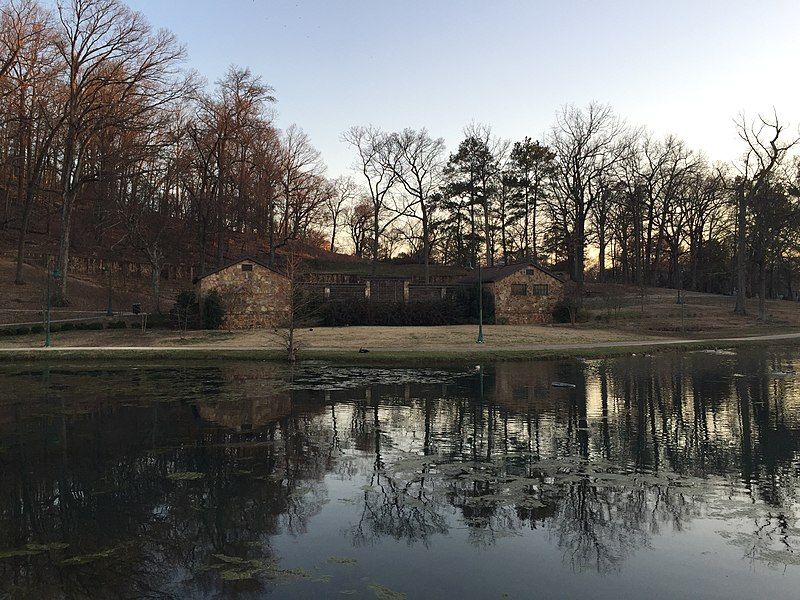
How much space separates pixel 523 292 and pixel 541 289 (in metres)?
1.66

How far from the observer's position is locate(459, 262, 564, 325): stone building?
156 ft

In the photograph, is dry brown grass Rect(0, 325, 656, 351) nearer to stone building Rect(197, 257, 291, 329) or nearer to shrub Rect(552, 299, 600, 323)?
stone building Rect(197, 257, 291, 329)

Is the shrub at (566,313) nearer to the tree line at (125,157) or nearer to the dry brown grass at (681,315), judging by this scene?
the dry brown grass at (681,315)

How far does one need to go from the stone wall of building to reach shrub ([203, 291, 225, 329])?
2075 cm

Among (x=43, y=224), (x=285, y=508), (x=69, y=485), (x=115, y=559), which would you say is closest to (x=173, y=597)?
(x=115, y=559)

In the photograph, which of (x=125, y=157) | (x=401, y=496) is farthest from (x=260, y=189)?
(x=401, y=496)

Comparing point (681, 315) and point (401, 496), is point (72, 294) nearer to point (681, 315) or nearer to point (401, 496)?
point (401, 496)

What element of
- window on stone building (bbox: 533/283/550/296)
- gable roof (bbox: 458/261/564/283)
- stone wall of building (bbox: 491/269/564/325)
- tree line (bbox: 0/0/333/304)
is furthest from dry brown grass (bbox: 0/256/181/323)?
window on stone building (bbox: 533/283/550/296)

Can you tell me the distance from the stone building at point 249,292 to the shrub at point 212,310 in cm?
46

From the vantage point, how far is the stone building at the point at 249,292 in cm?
4112

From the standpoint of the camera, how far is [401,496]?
9.30 metres

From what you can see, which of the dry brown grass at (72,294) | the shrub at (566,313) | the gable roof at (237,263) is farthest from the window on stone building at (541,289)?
the dry brown grass at (72,294)

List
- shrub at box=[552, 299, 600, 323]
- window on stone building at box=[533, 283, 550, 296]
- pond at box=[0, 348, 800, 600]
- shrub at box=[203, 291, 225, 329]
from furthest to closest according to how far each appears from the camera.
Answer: window on stone building at box=[533, 283, 550, 296], shrub at box=[552, 299, 600, 323], shrub at box=[203, 291, 225, 329], pond at box=[0, 348, 800, 600]

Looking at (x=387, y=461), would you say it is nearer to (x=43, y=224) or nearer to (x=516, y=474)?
(x=516, y=474)
